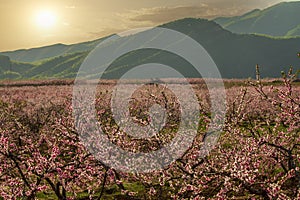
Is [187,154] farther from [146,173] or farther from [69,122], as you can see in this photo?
[69,122]

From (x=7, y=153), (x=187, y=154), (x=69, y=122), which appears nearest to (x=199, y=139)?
(x=187, y=154)

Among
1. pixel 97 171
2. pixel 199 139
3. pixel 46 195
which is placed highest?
pixel 199 139

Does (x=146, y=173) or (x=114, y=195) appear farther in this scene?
(x=114, y=195)

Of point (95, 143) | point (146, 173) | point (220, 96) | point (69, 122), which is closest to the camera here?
Answer: point (95, 143)

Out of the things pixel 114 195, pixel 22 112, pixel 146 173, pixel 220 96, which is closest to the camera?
pixel 146 173

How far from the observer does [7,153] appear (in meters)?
8.38

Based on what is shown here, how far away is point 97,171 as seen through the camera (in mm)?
12438

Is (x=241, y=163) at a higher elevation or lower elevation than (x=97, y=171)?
higher

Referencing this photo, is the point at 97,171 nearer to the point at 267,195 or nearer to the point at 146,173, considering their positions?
the point at 146,173

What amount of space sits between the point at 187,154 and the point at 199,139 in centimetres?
103

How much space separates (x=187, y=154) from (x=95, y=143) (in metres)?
3.53

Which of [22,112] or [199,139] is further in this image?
→ [22,112]

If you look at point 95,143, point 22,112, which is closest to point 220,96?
point 22,112

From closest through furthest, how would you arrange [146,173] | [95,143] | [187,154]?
1. [95,143]
2. [146,173]
3. [187,154]
